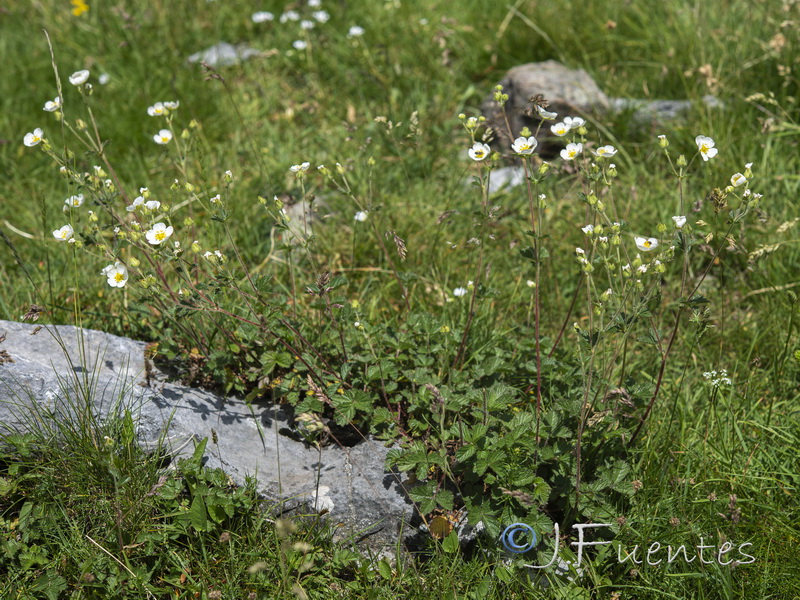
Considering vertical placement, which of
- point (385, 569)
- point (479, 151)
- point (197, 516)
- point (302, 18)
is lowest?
point (385, 569)

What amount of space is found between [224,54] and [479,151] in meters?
3.27

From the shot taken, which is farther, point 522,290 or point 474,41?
point 474,41

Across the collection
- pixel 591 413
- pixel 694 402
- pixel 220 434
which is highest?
pixel 591 413

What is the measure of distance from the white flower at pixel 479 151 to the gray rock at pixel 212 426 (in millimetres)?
1054

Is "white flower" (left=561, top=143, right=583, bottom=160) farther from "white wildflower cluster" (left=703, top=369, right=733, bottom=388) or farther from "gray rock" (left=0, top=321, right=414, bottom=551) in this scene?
"gray rock" (left=0, top=321, right=414, bottom=551)

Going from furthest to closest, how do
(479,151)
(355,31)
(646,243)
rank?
(355,31) < (479,151) < (646,243)

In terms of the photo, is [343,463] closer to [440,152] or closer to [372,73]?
[440,152]

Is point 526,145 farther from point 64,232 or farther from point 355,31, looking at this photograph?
point 355,31

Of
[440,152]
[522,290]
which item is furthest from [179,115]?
[522,290]

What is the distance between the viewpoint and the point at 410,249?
3.50 meters

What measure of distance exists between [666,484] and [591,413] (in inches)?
14.5

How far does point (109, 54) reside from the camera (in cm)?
499

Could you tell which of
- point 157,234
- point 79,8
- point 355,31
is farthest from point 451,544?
point 79,8
